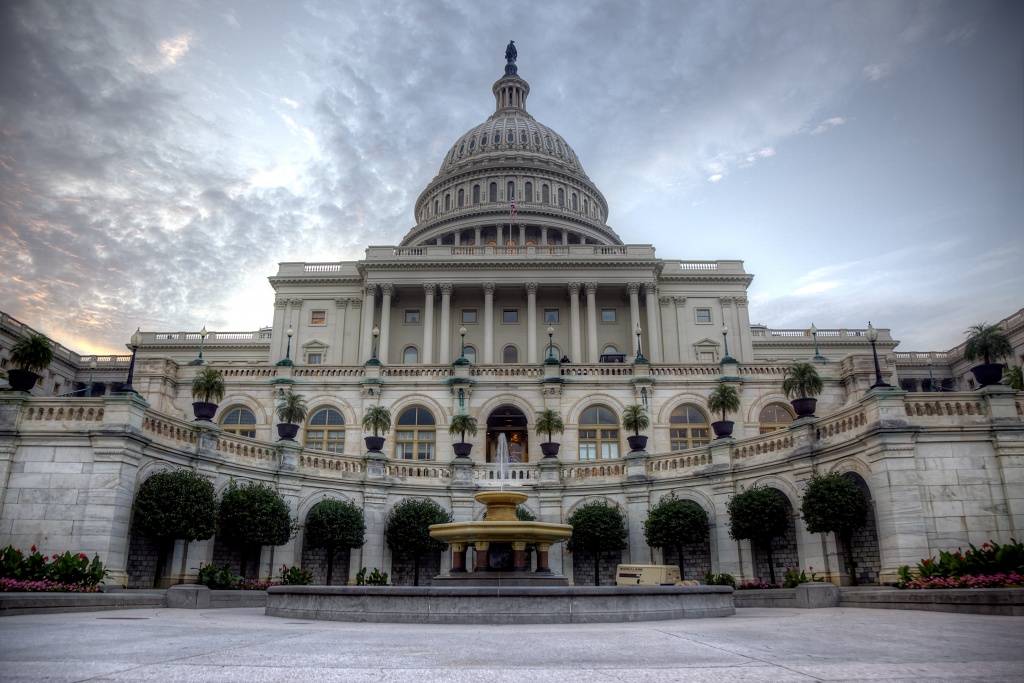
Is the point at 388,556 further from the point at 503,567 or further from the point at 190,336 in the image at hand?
the point at 190,336

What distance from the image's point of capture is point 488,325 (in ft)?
253

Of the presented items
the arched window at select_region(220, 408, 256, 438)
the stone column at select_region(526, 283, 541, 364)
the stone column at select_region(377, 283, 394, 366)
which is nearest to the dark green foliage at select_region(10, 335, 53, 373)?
the arched window at select_region(220, 408, 256, 438)

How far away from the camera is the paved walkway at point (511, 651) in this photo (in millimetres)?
8195

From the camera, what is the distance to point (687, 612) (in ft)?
57.9

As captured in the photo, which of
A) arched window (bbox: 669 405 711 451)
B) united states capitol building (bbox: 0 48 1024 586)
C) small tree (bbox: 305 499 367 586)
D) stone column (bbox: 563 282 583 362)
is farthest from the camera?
stone column (bbox: 563 282 583 362)

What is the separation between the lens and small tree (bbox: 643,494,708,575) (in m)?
29.8

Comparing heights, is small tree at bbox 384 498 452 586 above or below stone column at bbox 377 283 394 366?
below

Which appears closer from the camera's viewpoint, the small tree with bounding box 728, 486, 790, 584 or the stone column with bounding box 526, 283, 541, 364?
the small tree with bounding box 728, 486, 790, 584

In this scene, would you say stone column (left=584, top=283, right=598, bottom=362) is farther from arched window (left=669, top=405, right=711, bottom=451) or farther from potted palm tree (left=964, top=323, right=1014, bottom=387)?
potted palm tree (left=964, top=323, right=1014, bottom=387)

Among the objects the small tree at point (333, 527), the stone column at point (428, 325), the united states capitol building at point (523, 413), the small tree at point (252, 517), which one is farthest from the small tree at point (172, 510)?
the stone column at point (428, 325)

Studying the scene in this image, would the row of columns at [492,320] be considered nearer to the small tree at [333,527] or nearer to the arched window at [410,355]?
the arched window at [410,355]

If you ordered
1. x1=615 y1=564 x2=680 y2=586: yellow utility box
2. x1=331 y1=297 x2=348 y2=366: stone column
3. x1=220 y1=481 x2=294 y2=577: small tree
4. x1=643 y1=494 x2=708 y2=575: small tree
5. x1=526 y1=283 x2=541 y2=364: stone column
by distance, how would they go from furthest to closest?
x1=331 y1=297 x2=348 y2=366: stone column → x1=526 y1=283 x2=541 y2=364: stone column → x1=643 y1=494 x2=708 y2=575: small tree → x1=220 y1=481 x2=294 y2=577: small tree → x1=615 y1=564 x2=680 y2=586: yellow utility box

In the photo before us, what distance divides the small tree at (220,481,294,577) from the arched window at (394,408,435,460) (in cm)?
1692

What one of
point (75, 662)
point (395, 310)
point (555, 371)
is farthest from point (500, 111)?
point (75, 662)
